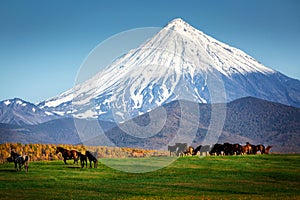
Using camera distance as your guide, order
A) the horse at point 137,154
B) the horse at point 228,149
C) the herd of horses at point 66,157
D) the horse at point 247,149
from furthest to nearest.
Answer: the horse at point 137,154
the horse at point 247,149
the horse at point 228,149
the herd of horses at point 66,157

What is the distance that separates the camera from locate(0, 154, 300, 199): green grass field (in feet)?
104

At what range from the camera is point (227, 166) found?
48.1 metres

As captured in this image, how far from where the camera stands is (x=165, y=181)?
38.7 metres

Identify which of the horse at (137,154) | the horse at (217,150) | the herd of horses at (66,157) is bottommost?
the herd of horses at (66,157)

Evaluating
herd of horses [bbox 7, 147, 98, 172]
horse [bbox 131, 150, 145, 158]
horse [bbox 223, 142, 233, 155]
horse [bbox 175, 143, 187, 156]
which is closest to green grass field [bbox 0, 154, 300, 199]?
herd of horses [bbox 7, 147, 98, 172]

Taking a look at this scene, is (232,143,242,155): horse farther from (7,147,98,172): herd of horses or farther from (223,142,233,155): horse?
(7,147,98,172): herd of horses

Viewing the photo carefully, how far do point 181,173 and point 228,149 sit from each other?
2262cm

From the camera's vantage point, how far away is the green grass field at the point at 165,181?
104ft

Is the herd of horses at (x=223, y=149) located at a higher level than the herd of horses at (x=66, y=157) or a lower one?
higher

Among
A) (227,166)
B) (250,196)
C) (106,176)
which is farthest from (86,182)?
(227,166)

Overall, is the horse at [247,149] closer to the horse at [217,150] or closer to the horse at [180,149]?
the horse at [217,150]

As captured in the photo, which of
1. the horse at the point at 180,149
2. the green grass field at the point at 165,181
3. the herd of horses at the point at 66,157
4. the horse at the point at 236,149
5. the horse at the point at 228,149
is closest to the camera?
the green grass field at the point at 165,181

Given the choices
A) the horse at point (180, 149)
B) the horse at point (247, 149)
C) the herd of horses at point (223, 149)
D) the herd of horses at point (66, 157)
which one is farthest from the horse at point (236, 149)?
the herd of horses at point (66, 157)

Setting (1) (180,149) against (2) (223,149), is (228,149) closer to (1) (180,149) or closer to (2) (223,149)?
(2) (223,149)
